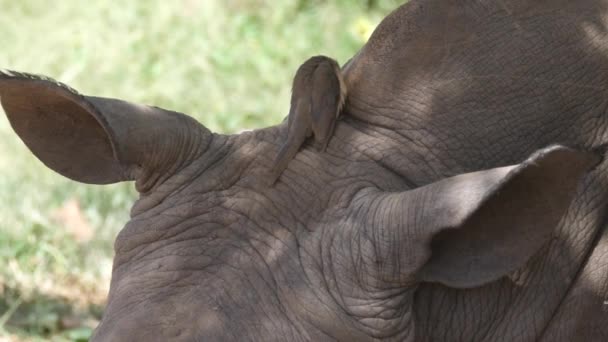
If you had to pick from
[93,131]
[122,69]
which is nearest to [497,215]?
[93,131]

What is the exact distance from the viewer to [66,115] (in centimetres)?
427

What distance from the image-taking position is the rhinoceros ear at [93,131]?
4.00 metres

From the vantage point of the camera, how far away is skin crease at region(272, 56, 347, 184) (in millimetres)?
3926

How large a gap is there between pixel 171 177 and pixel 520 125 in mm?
1075

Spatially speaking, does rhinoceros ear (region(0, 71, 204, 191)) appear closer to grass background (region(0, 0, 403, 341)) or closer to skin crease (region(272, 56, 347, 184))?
skin crease (region(272, 56, 347, 184))

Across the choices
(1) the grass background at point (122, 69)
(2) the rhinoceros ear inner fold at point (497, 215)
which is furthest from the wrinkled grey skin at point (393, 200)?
(1) the grass background at point (122, 69)

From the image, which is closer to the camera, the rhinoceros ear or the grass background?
the rhinoceros ear

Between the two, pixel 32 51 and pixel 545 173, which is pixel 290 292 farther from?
pixel 32 51

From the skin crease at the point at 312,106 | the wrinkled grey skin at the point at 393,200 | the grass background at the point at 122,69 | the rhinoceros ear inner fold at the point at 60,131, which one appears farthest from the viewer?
the grass background at the point at 122,69

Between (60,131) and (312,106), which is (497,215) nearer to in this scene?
(312,106)

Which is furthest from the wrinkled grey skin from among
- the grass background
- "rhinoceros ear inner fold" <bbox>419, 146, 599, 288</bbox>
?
the grass background

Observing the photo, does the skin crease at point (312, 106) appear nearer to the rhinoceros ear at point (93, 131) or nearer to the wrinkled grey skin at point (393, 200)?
the wrinkled grey skin at point (393, 200)

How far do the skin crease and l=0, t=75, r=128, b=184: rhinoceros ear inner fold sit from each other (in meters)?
0.56

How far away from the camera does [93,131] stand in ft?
14.0
